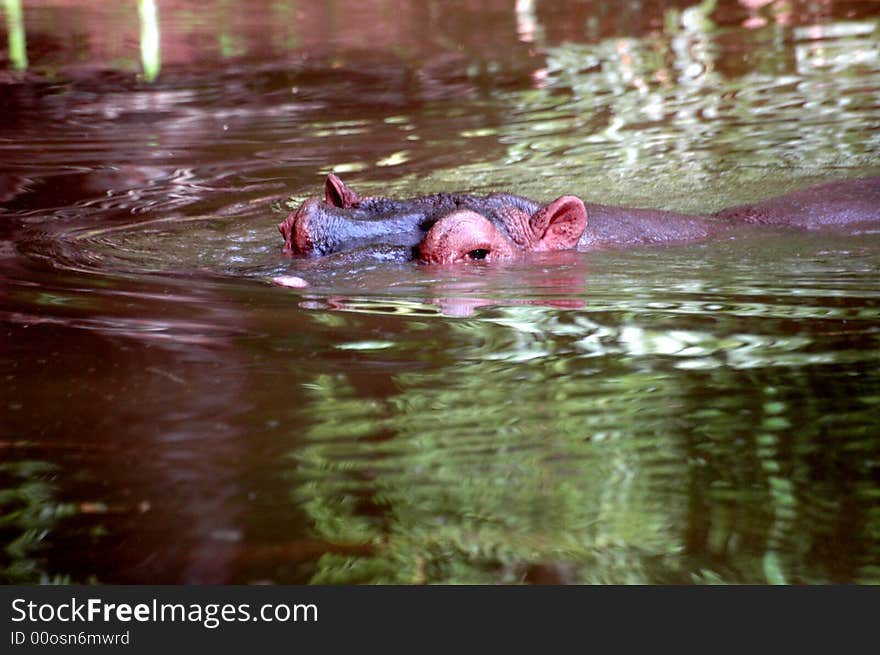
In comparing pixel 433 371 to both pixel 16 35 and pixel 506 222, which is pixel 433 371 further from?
pixel 16 35

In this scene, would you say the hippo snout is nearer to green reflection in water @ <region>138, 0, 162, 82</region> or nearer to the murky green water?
the murky green water

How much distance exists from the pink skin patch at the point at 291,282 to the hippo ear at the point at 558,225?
128cm

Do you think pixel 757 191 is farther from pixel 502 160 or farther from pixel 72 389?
pixel 72 389

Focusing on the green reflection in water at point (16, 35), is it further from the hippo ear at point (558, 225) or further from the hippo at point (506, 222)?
the hippo ear at point (558, 225)

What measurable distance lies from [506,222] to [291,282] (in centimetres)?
122

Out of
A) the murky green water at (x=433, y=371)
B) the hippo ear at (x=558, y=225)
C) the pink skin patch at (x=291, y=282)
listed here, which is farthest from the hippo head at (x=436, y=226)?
the pink skin patch at (x=291, y=282)

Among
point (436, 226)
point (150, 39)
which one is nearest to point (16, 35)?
point (150, 39)

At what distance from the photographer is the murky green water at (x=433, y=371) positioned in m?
2.64

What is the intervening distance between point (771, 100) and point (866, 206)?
13.7 ft

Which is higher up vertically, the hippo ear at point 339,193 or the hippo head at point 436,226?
the hippo ear at point 339,193

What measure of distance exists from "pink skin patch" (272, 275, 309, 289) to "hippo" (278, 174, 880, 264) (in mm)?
369

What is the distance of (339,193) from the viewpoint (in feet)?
19.5

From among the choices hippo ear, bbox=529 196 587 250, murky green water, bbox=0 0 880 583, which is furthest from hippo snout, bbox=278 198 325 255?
hippo ear, bbox=529 196 587 250

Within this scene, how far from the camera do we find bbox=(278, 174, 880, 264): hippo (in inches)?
219
